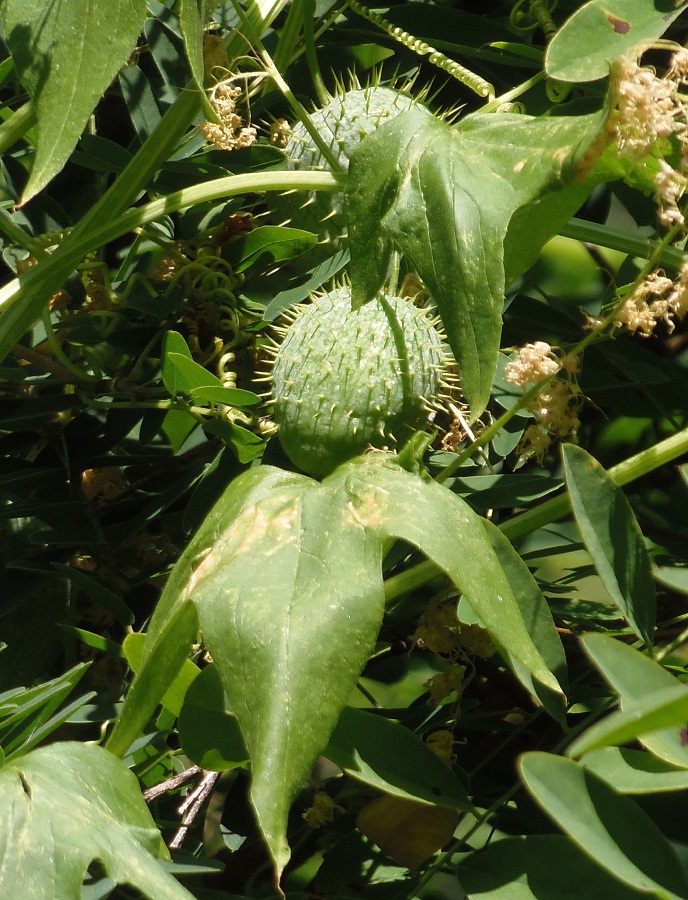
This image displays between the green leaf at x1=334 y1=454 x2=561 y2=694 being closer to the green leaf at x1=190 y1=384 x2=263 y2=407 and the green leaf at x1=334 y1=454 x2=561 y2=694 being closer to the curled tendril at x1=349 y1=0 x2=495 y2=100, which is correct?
the green leaf at x1=190 y1=384 x2=263 y2=407

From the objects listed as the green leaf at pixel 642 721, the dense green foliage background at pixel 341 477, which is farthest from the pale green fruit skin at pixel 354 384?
the green leaf at pixel 642 721

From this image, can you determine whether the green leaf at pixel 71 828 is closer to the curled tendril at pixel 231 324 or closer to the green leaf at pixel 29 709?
the green leaf at pixel 29 709

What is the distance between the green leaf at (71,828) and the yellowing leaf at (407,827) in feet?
0.74

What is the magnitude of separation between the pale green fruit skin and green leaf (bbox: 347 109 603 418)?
A: 0.45ft

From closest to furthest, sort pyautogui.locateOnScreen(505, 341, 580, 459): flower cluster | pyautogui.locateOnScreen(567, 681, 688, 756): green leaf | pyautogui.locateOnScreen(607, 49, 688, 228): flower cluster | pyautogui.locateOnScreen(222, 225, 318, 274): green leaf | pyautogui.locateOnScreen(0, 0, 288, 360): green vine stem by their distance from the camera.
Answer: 1. pyautogui.locateOnScreen(567, 681, 688, 756): green leaf
2. pyautogui.locateOnScreen(607, 49, 688, 228): flower cluster
3. pyautogui.locateOnScreen(505, 341, 580, 459): flower cluster
4. pyautogui.locateOnScreen(0, 0, 288, 360): green vine stem
5. pyautogui.locateOnScreen(222, 225, 318, 274): green leaf

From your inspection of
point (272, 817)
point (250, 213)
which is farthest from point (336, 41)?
point (272, 817)

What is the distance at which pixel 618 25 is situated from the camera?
0.78 m

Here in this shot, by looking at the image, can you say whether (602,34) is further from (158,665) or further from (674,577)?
(158,665)

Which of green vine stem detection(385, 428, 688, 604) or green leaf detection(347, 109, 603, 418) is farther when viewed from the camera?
green vine stem detection(385, 428, 688, 604)

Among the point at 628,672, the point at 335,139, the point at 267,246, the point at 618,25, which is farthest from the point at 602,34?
the point at 628,672

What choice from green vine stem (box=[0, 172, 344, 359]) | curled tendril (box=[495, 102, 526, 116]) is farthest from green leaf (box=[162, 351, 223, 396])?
curled tendril (box=[495, 102, 526, 116])

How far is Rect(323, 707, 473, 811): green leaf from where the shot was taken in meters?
0.68

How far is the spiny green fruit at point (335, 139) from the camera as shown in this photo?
2.91 ft

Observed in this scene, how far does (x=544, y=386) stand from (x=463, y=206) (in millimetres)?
179
